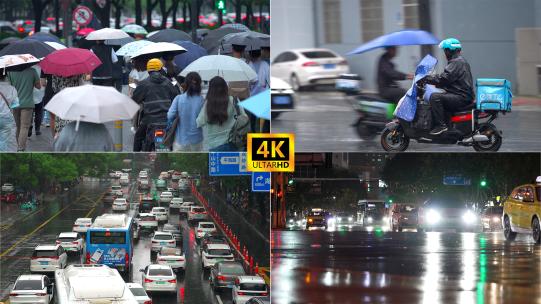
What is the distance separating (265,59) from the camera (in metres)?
10.4

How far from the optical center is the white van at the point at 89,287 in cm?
1001

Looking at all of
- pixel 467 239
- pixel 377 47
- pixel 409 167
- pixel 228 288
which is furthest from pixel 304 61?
pixel 467 239

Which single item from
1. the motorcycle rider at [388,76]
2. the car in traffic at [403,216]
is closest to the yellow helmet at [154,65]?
the motorcycle rider at [388,76]

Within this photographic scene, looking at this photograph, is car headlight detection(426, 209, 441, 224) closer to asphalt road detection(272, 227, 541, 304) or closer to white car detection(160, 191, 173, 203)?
asphalt road detection(272, 227, 541, 304)

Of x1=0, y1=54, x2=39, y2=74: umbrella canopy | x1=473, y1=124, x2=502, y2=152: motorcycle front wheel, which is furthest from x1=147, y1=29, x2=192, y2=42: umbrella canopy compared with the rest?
x1=473, y1=124, x2=502, y2=152: motorcycle front wheel

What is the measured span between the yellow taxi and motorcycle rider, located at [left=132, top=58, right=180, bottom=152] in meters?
3.41

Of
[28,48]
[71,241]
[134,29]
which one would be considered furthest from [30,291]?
[134,29]

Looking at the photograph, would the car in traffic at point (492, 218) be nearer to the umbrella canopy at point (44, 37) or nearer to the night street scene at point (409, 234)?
the night street scene at point (409, 234)

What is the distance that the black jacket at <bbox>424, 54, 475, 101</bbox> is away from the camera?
898 centimetres

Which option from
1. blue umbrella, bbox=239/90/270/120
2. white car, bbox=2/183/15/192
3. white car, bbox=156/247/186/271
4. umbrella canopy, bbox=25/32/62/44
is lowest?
white car, bbox=156/247/186/271

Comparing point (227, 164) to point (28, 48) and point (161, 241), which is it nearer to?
point (161, 241)

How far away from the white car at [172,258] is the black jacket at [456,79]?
294 centimetres

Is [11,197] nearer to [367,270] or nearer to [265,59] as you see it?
[265,59]

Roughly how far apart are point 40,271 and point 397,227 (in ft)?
11.1
